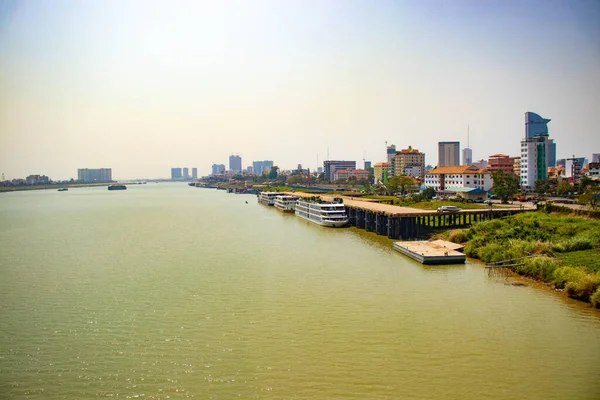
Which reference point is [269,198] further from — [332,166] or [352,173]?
[332,166]

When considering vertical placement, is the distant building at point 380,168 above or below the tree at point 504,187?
above

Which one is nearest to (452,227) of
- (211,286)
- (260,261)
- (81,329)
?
(260,261)

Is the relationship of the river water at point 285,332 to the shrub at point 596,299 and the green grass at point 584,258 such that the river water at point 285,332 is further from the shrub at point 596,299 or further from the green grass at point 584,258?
the green grass at point 584,258

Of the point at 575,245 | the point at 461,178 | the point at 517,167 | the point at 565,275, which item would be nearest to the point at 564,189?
the point at 461,178

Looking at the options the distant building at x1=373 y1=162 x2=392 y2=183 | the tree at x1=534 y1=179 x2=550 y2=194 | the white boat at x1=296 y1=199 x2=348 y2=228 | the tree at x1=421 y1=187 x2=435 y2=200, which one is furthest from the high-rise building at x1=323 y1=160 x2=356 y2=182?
the white boat at x1=296 y1=199 x2=348 y2=228

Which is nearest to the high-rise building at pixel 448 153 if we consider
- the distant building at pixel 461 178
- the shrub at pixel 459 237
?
the distant building at pixel 461 178

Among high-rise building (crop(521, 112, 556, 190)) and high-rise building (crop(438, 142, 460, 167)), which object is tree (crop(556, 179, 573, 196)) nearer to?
high-rise building (crop(521, 112, 556, 190))
